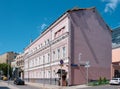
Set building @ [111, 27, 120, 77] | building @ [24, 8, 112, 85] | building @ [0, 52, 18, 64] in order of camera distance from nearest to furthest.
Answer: building @ [24, 8, 112, 85] < building @ [111, 27, 120, 77] < building @ [0, 52, 18, 64]

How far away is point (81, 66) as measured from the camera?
47000 millimetres

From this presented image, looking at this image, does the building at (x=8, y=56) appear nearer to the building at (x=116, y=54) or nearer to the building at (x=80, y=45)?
the building at (x=116, y=54)

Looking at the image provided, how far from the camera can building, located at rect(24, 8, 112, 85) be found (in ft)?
153

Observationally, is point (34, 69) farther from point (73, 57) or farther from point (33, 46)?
point (73, 57)

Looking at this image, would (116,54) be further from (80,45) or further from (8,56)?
(8,56)

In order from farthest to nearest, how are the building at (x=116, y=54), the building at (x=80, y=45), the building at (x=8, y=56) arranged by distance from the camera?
the building at (x=8, y=56) < the building at (x=116, y=54) < the building at (x=80, y=45)

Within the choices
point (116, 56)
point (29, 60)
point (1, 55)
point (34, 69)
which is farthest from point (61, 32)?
point (1, 55)

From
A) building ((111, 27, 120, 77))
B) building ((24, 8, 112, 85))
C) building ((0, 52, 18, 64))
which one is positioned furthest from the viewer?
building ((0, 52, 18, 64))

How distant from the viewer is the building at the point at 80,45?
46625mm

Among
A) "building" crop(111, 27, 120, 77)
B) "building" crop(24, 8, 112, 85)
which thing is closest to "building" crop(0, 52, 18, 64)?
"building" crop(111, 27, 120, 77)

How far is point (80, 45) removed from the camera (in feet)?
156

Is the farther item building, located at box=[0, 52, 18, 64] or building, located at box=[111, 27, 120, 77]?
building, located at box=[0, 52, 18, 64]

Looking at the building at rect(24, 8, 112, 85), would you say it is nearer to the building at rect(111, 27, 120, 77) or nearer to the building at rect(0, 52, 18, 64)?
the building at rect(111, 27, 120, 77)

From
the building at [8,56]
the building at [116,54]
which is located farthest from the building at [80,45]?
the building at [8,56]
